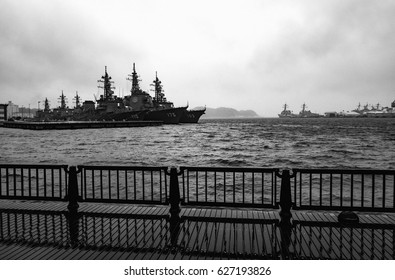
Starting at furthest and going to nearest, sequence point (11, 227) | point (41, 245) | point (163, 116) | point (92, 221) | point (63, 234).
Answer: point (163, 116), point (92, 221), point (11, 227), point (63, 234), point (41, 245)

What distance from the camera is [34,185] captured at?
67.6 feet

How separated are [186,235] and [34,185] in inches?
683

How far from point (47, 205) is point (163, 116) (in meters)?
126

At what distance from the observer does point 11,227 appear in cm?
751

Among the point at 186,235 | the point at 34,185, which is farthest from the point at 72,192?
the point at 34,185

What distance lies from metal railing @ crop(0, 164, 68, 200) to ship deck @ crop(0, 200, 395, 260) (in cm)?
49

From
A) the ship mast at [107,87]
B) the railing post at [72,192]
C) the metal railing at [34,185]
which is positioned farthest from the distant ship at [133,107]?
the railing post at [72,192]

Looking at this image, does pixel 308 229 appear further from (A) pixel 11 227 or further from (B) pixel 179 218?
(A) pixel 11 227

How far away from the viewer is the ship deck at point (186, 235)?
6027 mm

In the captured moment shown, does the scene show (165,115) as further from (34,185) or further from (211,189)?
(211,189)

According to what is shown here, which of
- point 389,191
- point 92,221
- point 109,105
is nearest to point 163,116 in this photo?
point 109,105

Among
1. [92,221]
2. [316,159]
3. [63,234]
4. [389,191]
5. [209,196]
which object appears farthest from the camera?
[316,159]

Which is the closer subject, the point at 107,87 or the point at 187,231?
the point at 187,231
